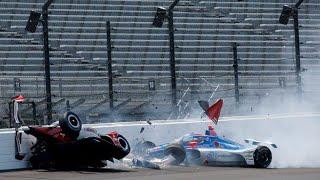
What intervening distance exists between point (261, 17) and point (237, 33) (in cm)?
262

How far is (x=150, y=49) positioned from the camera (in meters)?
33.4

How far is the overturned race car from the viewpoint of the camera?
15867 mm

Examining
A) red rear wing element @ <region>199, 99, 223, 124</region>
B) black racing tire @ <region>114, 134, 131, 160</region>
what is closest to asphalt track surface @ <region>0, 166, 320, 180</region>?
black racing tire @ <region>114, 134, 131, 160</region>

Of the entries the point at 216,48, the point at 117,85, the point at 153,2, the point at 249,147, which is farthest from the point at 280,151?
the point at 153,2

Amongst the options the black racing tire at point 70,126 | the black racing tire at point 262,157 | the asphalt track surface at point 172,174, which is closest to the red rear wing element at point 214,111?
the black racing tire at point 262,157

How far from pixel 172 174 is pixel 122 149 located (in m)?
1.60

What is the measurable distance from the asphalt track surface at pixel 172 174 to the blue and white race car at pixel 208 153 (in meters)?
0.60

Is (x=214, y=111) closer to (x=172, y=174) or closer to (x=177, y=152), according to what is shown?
(x=177, y=152)

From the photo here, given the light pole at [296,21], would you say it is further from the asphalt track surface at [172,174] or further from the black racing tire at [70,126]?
the black racing tire at [70,126]

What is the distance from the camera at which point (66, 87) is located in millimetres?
27047

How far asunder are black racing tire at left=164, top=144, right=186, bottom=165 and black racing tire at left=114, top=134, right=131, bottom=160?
3.13 feet

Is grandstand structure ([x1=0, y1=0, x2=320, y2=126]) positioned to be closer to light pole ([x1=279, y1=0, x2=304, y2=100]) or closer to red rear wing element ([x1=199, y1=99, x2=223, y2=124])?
light pole ([x1=279, y1=0, x2=304, y2=100])

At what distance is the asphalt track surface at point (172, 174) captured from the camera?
1434cm

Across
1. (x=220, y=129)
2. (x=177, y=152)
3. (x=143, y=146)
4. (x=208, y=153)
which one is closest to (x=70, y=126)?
(x=143, y=146)
